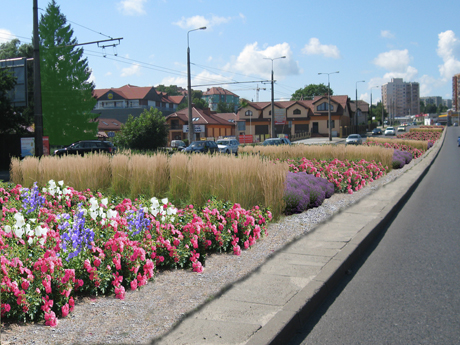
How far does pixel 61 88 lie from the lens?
5481 centimetres

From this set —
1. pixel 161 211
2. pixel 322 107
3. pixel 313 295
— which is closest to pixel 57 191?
pixel 161 211

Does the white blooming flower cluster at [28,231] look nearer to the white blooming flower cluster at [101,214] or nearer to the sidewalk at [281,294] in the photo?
the white blooming flower cluster at [101,214]

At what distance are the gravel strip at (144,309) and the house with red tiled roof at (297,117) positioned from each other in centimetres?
8621

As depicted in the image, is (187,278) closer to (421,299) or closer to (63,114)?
(421,299)

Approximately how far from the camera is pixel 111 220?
5.95 metres

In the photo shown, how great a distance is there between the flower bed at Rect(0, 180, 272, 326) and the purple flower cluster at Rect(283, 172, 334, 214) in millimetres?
2934

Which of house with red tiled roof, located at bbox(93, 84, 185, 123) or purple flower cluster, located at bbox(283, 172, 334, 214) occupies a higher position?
house with red tiled roof, located at bbox(93, 84, 185, 123)

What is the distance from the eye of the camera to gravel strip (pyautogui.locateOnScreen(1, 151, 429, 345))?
3826 millimetres

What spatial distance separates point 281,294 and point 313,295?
1.09 feet

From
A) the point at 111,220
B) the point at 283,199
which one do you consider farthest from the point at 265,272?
the point at 283,199

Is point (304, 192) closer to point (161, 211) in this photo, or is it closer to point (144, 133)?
point (161, 211)

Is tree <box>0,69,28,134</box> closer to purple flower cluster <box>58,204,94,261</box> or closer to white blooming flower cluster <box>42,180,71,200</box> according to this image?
white blooming flower cluster <box>42,180,71,200</box>

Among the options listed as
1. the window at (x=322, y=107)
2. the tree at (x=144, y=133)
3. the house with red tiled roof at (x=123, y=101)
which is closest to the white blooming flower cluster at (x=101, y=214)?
the tree at (x=144, y=133)

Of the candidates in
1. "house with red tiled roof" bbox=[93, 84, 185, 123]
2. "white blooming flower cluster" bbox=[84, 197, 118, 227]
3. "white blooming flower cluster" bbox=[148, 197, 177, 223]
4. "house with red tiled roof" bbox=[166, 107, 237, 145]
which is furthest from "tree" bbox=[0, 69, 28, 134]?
"house with red tiled roof" bbox=[93, 84, 185, 123]
